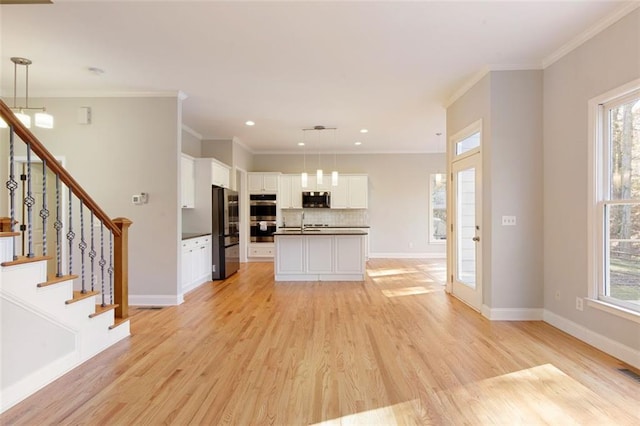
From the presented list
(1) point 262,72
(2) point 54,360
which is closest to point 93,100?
(1) point 262,72

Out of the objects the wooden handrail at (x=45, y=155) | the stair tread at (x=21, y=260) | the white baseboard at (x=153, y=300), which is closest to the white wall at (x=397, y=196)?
the white baseboard at (x=153, y=300)

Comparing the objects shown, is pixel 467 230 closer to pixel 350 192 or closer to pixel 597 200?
pixel 597 200

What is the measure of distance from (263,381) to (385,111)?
4568 millimetres

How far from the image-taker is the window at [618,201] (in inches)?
112

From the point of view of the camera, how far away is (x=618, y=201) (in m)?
2.94

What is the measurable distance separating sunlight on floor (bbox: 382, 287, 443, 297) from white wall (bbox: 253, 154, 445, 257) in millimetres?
3811

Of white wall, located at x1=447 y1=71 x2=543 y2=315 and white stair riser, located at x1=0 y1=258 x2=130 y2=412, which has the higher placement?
white wall, located at x1=447 y1=71 x2=543 y2=315

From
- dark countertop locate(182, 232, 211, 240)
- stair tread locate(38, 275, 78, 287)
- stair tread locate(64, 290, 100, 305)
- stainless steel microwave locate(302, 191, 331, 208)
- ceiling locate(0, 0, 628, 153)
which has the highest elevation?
ceiling locate(0, 0, 628, 153)

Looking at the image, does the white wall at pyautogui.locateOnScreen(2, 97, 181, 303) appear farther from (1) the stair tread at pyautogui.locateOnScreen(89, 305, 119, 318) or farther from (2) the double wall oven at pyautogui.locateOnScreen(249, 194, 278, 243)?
(2) the double wall oven at pyautogui.locateOnScreen(249, 194, 278, 243)

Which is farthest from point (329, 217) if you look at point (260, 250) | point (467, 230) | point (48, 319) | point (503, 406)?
point (503, 406)

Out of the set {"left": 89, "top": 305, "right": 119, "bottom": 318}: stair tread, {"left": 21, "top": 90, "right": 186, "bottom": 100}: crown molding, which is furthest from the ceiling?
{"left": 89, "top": 305, "right": 119, "bottom": 318}: stair tread

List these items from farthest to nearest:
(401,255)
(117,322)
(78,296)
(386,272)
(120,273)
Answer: (401,255)
(386,272)
(120,273)
(117,322)
(78,296)

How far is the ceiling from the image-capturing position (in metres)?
2.81

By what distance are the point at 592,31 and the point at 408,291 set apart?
3.81 meters
